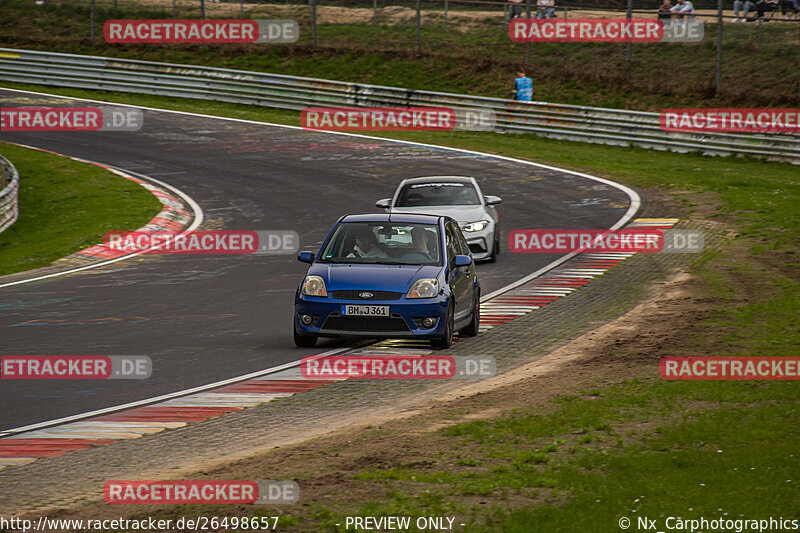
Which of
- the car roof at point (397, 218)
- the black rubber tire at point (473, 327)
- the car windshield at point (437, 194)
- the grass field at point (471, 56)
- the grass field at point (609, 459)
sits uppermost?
the grass field at point (471, 56)

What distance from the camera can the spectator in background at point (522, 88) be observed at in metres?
35.2

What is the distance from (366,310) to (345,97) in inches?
1020

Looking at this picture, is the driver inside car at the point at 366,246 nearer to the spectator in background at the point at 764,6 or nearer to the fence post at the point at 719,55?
the fence post at the point at 719,55

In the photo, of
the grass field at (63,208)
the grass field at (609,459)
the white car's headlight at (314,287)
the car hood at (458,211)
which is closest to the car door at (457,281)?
the white car's headlight at (314,287)

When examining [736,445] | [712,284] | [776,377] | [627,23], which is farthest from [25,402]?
[627,23]

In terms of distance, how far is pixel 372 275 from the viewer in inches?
467

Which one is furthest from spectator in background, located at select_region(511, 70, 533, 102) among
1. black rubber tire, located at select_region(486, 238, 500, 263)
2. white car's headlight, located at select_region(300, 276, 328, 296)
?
white car's headlight, located at select_region(300, 276, 328, 296)

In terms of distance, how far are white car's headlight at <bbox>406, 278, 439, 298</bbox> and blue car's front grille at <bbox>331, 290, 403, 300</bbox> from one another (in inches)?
5.9

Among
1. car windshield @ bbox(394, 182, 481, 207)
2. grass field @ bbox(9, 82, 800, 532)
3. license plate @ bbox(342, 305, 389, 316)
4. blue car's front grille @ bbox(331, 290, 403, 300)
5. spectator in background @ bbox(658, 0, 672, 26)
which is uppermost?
spectator in background @ bbox(658, 0, 672, 26)

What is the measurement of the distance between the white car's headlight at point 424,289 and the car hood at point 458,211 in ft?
21.6

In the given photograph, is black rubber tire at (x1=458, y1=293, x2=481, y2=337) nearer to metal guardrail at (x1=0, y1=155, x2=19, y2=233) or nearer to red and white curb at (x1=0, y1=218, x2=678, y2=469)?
red and white curb at (x1=0, y1=218, x2=678, y2=469)

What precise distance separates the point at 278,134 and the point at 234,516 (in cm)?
2850

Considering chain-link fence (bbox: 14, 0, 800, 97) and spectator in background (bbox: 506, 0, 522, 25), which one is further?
spectator in background (bbox: 506, 0, 522, 25)

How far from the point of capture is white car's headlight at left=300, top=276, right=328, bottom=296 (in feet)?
38.4
